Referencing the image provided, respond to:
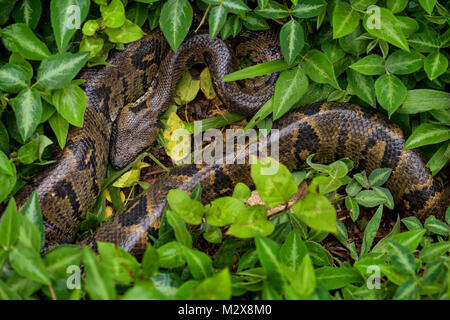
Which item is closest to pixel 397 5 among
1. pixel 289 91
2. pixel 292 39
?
pixel 292 39

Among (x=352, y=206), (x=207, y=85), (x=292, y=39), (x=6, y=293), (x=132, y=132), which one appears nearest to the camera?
(x=6, y=293)

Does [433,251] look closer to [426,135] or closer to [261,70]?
[426,135]

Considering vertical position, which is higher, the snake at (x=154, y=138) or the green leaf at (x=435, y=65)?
the green leaf at (x=435, y=65)

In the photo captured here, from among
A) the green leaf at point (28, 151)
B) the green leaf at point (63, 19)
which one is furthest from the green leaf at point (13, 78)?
the green leaf at point (28, 151)

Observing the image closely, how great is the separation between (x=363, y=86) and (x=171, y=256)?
192 cm

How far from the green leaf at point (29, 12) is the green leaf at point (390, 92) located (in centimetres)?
243

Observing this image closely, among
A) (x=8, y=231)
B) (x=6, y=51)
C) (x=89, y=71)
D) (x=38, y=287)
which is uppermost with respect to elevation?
(x=6, y=51)

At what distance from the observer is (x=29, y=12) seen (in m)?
3.02

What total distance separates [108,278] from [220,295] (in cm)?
52

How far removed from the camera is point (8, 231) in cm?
222

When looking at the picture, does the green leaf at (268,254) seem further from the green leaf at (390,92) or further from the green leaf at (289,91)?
the green leaf at (390,92)

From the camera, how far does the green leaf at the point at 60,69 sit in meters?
2.69
